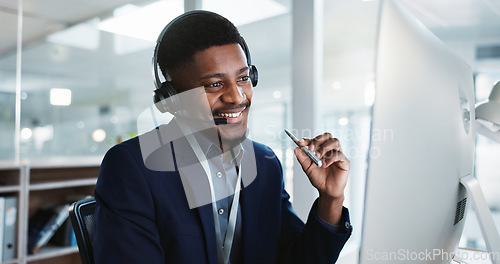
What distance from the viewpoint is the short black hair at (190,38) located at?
906 mm

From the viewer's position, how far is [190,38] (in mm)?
909

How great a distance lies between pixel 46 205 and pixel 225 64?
7.24 ft

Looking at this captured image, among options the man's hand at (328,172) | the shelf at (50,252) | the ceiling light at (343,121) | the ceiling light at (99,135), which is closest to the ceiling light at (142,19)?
the ceiling light at (99,135)

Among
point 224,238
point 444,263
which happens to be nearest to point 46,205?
point 224,238

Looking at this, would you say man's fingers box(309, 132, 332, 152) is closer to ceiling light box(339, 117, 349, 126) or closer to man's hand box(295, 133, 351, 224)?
man's hand box(295, 133, 351, 224)

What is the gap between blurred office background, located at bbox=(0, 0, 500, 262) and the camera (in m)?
2.33

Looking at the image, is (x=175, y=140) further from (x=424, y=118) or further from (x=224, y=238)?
(x=424, y=118)

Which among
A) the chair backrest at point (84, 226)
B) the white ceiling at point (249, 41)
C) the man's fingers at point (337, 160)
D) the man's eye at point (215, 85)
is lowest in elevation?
the chair backrest at point (84, 226)

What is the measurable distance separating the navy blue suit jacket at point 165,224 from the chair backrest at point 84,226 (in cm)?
10

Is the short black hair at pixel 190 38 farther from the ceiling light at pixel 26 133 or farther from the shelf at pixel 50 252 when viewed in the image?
the ceiling light at pixel 26 133

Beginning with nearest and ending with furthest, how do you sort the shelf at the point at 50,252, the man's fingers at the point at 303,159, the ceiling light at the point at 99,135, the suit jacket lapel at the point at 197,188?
the man's fingers at the point at 303,159 → the suit jacket lapel at the point at 197,188 → the shelf at the point at 50,252 → the ceiling light at the point at 99,135

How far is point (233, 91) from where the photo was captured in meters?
0.92

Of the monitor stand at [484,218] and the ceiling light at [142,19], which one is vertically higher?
the ceiling light at [142,19]

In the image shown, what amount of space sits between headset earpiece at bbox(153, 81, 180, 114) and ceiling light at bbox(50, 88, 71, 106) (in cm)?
335
